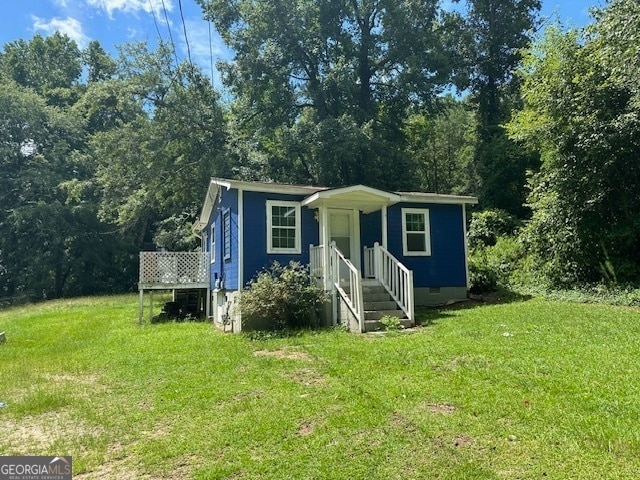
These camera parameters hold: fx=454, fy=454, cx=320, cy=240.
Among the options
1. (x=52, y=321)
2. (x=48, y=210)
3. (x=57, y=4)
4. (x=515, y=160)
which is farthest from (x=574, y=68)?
(x=48, y=210)

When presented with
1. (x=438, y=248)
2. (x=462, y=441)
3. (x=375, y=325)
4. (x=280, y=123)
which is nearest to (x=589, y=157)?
(x=438, y=248)

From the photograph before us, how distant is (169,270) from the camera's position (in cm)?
1324

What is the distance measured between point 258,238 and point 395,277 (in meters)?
3.38

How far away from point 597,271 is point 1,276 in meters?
35.6

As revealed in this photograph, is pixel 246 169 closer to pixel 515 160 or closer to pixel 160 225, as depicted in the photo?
pixel 160 225

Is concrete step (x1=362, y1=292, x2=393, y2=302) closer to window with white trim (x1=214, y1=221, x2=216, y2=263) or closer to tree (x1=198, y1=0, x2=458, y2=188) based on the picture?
window with white trim (x1=214, y1=221, x2=216, y2=263)

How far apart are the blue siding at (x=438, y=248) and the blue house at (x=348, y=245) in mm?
29

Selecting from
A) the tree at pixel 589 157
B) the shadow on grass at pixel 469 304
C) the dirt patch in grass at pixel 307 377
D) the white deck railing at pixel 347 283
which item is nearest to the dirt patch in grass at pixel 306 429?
the dirt patch in grass at pixel 307 377

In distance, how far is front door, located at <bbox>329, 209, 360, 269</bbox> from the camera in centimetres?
1207

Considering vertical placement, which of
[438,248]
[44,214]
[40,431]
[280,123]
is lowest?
[40,431]

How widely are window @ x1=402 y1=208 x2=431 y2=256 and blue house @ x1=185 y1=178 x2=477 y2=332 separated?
0.09ft

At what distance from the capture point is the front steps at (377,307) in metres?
9.18

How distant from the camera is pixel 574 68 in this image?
40.9 ft

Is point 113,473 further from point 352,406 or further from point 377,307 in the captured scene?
point 377,307
